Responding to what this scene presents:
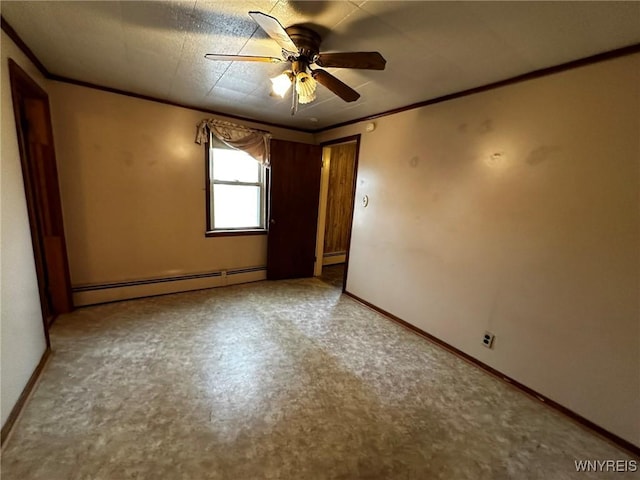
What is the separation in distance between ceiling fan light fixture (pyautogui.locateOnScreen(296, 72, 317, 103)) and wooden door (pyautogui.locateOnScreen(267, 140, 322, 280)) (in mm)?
1934

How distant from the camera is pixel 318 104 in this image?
2822 millimetres

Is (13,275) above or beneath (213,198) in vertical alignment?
beneath

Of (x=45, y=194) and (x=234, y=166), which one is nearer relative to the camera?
(x=45, y=194)

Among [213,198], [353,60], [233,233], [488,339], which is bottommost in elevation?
[488,339]

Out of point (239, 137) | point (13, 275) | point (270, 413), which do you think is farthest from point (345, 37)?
point (13, 275)

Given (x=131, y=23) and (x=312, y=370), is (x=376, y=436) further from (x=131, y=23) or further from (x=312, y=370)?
(x=131, y=23)

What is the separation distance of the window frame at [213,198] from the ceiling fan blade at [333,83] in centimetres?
212

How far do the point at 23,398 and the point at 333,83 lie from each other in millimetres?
2689

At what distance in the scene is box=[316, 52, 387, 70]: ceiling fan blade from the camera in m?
1.43

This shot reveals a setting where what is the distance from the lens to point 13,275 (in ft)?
5.17

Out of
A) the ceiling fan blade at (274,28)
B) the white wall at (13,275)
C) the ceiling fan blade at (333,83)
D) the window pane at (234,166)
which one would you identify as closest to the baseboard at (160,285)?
the white wall at (13,275)

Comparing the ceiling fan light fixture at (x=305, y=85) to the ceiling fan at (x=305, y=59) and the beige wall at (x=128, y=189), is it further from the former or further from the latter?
the beige wall at (x=128, y=189)

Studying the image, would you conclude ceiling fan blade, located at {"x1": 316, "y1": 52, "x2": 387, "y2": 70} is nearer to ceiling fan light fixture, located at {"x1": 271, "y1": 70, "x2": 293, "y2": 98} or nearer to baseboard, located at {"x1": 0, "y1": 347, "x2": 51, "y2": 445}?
ceiling fan light fixture, located at {"x1": 271, "y1": 70, "x2": 293, "y2": 98}

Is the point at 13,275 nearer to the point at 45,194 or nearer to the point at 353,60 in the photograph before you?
the point at 45,194
